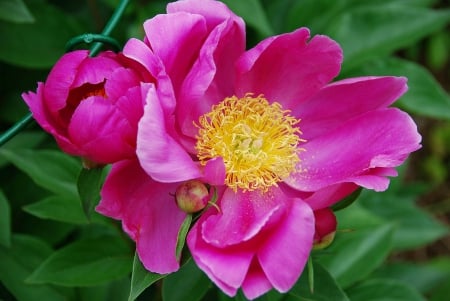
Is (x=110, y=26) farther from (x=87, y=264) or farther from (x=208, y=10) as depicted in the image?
(x=87, y=264)

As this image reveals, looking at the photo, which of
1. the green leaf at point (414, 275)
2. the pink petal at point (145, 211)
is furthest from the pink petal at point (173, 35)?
the green leaf at point (414, 275)

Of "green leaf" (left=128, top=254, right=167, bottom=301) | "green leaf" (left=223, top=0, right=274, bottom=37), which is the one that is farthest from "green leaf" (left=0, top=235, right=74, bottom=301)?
"green leaf" (left=223, top=0, right=274, bottom=37)

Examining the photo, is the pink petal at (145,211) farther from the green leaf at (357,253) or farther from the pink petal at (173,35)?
the green leaf at (357,253)

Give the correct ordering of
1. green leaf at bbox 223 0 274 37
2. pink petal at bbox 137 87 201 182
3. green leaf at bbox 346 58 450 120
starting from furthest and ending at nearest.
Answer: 1. green leaf at bbox 346 58 450 120
2. green leaf at bbox 223 0 274 37
3. pink petal at bbox 137 87 201 182

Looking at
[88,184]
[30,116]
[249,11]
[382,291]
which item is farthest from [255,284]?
[249,11]

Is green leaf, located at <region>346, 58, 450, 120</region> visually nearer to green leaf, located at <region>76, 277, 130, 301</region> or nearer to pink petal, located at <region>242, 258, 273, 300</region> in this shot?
green leaf, located at <region>76, 277, 130, 301</region>

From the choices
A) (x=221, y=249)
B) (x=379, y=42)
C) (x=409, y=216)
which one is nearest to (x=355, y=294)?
(x=409, y=216)

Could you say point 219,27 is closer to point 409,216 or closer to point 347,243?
point 347,243
